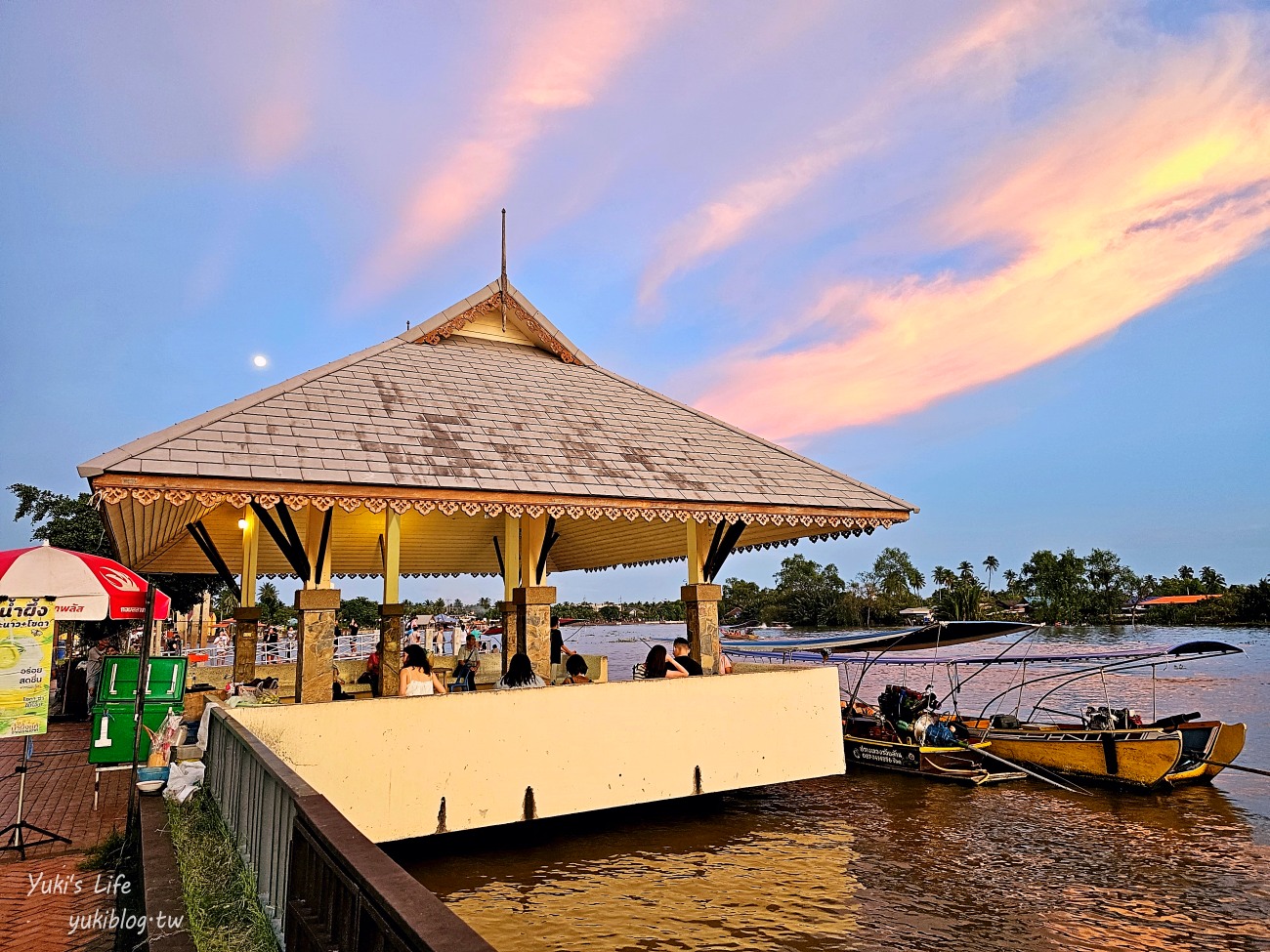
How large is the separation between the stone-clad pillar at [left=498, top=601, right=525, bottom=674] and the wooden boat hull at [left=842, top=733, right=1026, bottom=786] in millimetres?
8671

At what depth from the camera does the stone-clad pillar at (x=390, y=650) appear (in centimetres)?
1280

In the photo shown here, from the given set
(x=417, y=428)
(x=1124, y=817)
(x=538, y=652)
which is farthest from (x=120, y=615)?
(x=1124, y=817)

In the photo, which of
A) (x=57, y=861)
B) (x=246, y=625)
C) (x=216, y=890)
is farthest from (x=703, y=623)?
(x=246, y=625)

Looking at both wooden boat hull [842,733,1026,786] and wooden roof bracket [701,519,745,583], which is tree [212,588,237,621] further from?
wooden roof bracket [701,519,745,583]

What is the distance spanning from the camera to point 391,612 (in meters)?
12.3

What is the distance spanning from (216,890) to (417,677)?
13.1 ft

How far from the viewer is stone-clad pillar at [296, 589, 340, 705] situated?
8.62 meters

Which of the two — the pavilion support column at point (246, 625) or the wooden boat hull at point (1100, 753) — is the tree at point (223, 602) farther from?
the wooden boat hull at point (1100, 753)

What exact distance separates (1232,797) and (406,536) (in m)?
17.3

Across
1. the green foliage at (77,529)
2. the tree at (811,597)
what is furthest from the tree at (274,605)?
the tree at (811,597)

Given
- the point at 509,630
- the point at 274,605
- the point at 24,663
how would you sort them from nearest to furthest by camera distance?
the point at 24,663, the point at 509,630, the point at 274,605

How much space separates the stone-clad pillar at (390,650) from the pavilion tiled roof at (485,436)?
3770 millimetres

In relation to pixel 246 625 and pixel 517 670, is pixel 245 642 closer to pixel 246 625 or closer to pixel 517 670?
pixel 246 625

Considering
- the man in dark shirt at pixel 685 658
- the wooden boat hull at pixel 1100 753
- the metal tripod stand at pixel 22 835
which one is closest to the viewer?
the metal tripod stand at pixel 22 835
